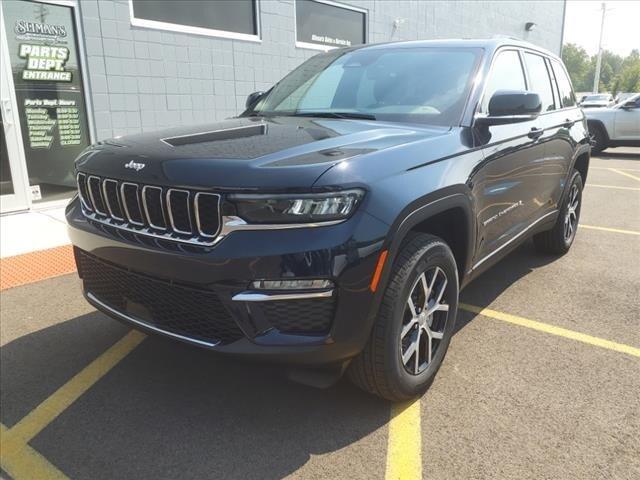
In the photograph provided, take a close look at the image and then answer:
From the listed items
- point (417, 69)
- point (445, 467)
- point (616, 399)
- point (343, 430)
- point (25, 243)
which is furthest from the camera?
point (25, 243)

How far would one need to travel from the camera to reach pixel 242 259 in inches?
83.4

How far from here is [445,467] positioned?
7.61ft

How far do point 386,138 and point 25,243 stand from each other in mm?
4435

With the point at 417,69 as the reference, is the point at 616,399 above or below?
below

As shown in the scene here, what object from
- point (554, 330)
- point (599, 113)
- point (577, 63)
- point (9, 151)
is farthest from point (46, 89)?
point (577, 63)

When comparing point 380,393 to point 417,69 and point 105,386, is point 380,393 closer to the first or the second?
point 105,386

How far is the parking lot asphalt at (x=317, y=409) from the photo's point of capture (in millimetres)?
2338

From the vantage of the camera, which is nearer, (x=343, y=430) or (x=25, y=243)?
Result: (x=343, y=430)

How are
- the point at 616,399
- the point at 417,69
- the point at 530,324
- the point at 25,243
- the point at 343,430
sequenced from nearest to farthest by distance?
the point at 343,430, the point at 616,399, the point at 417,69, the point at 530,324, the point at 25,243

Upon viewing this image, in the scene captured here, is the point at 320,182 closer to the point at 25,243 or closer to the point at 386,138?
the point at 386,138

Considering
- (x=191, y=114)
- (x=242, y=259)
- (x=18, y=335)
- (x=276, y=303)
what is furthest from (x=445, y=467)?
(x=191, y=114)

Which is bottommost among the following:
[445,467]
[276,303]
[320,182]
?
[445,467]

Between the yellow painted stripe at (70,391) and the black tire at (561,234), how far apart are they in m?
3.64

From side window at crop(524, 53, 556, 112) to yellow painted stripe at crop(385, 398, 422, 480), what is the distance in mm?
2604
